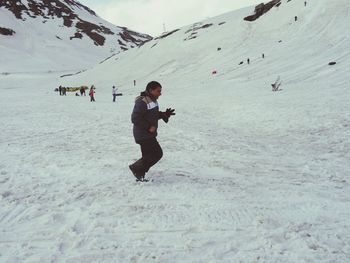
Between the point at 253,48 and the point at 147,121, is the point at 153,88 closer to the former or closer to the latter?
the point at 147,121

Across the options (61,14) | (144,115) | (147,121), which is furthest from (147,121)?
(61,14)

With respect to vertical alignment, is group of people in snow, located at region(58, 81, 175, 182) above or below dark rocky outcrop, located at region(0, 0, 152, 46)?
below

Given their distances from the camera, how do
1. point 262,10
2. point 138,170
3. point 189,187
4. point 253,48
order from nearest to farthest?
point 189,187 → point 138,170 → point 253,48 → point 262,10

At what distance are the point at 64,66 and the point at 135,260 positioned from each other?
9034 cm

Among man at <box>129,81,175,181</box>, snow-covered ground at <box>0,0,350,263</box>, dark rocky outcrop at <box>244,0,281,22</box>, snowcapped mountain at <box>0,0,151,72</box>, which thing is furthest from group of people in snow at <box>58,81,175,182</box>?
snowcapped mountain at <box>0,0,151,72</box>

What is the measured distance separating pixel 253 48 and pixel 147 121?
126 ft

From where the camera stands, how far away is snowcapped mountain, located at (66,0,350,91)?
30.4m

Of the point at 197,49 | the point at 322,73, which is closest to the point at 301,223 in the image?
the point at 322,73

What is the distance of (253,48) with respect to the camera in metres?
42.0

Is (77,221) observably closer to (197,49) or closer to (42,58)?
(197,49)

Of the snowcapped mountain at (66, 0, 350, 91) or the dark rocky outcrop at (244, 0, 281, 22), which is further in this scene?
the dark rocky outcrop at (244, 0, 281, 22)

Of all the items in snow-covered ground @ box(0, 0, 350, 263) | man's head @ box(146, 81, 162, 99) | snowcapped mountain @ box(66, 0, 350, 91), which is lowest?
snow-covered ground @ box(0, 0, 350, 263)

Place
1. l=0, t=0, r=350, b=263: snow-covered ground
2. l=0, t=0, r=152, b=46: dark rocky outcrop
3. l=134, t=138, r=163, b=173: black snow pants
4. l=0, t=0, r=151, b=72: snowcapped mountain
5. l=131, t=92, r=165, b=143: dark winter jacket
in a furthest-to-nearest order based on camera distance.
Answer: l=0, t=0, r=152, b=46: dark rocky outcrop → l=0, t=0, r=151, b=72: snowcapped mountain → l=134, t=138, r=163, b=173: black snow pants → l=131, t=92, r=165, b=143: dark winter jacket → l=0, t=0, r=350, b=263: snow-covered ground

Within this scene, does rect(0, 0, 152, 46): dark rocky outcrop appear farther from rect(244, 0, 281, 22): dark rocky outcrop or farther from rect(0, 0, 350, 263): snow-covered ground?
rect(0, 0, 350, 263): snow-covered ground
